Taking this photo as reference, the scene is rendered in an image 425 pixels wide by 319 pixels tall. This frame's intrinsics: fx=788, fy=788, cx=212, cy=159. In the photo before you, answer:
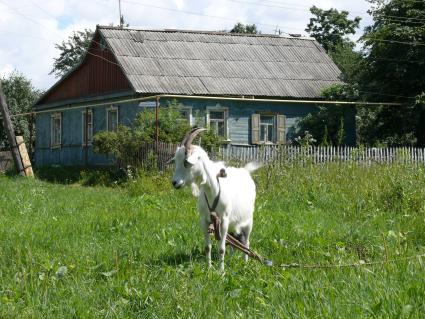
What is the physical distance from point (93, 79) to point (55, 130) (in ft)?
14.1

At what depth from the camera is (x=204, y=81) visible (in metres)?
30.4

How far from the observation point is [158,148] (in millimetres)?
21766

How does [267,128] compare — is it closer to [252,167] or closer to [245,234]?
[252,167]

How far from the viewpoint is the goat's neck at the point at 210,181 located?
7.67m

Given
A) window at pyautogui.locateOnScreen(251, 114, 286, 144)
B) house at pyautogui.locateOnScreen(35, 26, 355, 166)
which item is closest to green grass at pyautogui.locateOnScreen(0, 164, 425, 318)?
house at pyautogui.locateOnScreen(35, 26, 355, 166)

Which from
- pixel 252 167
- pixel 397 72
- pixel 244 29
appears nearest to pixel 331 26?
pixel 244 29

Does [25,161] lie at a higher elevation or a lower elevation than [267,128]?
lower

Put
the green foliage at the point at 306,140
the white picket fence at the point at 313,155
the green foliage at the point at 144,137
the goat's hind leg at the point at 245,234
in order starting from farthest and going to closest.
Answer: the green foliage at the point at 144,137 → the green foliage at the point at 306,140 → the white picket fence at the point at 313,155 → the goat's hind leg at the point at 245,234

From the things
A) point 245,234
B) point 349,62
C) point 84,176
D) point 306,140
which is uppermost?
point 349,62

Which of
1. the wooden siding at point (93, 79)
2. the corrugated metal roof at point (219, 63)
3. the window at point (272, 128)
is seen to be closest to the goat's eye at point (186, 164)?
the corrugated metal roof at point (219, 63)

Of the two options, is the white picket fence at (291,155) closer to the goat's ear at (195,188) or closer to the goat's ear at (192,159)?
the goat's ear at (195,188)

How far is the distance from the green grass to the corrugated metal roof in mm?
16057

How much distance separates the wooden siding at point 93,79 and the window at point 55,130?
101 cm

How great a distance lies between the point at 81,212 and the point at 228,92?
18833mm
